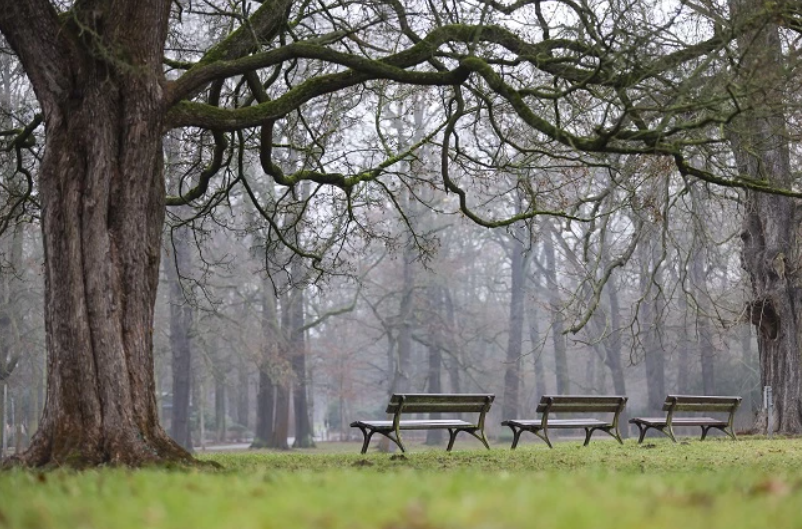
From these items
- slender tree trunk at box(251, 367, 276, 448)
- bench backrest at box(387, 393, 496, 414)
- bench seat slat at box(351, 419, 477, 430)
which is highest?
bench backrest at box(387, 393, 496, 414)

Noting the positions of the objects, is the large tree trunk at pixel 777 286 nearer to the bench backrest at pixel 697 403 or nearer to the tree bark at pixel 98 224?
the bench backrest at pixel 697 403

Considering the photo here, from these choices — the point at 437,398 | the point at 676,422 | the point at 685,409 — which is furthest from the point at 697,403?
the point at 437,398

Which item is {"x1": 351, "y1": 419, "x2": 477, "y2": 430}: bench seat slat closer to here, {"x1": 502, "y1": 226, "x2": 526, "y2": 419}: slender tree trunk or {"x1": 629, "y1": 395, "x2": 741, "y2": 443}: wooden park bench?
{"x1": 629, "y1": 395, "x2": 741, "y2": 443}: wooden park bench

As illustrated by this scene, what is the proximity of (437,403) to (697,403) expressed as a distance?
18.5ft

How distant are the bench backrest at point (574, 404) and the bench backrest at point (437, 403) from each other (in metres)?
0.98

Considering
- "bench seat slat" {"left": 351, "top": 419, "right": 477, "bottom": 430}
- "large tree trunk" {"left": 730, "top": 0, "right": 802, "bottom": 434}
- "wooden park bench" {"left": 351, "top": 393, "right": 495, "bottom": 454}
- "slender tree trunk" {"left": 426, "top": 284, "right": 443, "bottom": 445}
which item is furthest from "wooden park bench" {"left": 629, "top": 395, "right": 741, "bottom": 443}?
"slender tree trunk" {"left": 426, "top": 284, "right": 443, "bottom": 445}

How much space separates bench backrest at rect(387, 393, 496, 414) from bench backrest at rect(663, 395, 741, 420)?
3.76m

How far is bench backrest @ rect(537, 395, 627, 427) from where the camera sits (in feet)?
52.9

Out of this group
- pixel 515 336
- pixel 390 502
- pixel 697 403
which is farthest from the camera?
pixel 515 336

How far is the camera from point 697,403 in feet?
59.2

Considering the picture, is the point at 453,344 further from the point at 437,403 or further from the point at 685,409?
the point at 437,403

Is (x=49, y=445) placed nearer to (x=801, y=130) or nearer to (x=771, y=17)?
(x=771, y=17)

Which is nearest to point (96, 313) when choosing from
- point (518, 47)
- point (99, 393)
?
point (99, 393)

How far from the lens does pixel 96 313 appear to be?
30.2 feet
